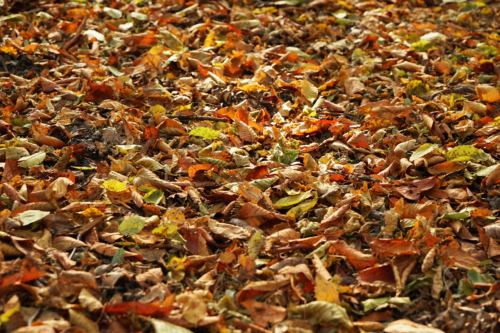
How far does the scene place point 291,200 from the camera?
254 cm

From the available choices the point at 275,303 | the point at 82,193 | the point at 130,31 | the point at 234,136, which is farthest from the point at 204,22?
the point at 275,303

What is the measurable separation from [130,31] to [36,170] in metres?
2.17

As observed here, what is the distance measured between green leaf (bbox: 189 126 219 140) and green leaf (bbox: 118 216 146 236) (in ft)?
2.94

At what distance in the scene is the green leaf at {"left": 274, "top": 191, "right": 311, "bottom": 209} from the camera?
8.27 feet

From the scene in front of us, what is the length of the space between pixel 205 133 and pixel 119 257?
114cm

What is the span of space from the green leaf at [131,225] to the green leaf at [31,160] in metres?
0.74

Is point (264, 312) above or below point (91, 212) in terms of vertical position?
below

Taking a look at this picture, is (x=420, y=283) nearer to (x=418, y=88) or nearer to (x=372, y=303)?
(x=372, y=303)

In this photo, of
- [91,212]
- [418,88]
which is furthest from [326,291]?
[418,88]

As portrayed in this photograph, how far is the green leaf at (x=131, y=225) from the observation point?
2.27m

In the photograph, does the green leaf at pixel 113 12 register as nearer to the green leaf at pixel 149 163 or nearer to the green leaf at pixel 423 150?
the green leaf at pixel 149 163

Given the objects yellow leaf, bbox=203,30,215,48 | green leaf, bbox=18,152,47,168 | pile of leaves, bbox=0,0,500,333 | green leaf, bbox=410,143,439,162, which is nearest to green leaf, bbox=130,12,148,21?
pile of leaves, bbox=0,0,500,333

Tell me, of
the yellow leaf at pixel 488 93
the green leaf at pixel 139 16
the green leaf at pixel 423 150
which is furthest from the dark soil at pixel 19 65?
the yellow leaf at pixel 488 93

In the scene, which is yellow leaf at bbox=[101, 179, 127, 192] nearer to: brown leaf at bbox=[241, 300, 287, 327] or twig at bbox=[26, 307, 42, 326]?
twig at bbox=[26, 307, 42, 326]
